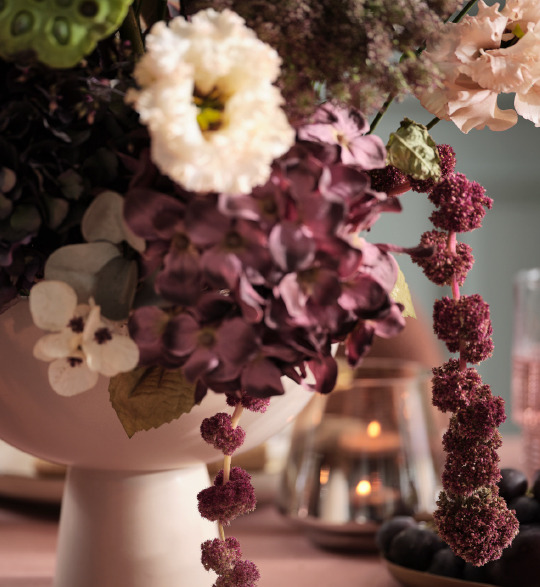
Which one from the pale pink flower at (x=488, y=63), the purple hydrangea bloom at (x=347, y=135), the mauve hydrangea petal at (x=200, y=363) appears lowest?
the mauve hydrangea petal at (x=200, y=363)

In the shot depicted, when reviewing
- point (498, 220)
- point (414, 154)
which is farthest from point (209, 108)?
point (498, 220)

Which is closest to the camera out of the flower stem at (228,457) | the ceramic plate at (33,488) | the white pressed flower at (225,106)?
the white pressed flower at (225,106)

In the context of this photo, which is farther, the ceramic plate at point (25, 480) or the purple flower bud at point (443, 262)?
the ceramic plate at point (25, 480)

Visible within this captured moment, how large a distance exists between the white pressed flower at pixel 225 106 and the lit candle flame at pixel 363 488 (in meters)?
0.42

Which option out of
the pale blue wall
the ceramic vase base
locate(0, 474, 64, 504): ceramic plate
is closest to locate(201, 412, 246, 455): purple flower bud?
the ceramic vase base

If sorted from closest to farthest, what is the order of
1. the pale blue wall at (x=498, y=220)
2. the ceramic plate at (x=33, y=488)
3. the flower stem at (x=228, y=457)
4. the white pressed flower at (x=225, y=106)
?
1. the white pressed flower at (x=225, y=106)
2. the flower stem at (x=228, y=457)
3. the ceramic plate at (x=33, y=488)
4. the pale blue wall at (x=498, y=220)

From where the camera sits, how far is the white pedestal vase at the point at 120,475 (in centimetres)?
36

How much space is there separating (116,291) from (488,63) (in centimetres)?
19

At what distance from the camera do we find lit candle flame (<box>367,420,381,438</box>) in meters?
0.61

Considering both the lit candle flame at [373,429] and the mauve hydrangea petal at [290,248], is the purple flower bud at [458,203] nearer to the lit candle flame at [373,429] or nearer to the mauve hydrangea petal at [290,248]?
the mauve hydrangea petal at [290,248]

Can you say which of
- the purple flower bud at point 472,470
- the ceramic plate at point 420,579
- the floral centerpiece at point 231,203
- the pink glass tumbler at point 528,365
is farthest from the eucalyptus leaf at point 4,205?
the pink glass tumbler at point 528,365

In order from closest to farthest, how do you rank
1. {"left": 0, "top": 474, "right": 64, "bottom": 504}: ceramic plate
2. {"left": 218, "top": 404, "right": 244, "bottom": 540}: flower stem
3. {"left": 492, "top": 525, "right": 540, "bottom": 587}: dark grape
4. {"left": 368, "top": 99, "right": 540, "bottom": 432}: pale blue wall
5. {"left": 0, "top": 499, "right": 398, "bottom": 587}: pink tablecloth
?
1. {"left": 218, "top": 404, "right": 244, "bottom": 540}: flower stem
2. {"left": 492, "top": 525, "right": 540, "bottom": 587}: dark grape
3. {"left": 0, "top": 499, "right": 398, "bottom": 587}: pink tablecloth
4. {"left": 0, "top": 474, "right": 64, "bottom": 504}: ceramic plate
5. {"left": 368, "top": 99, "right": 540, "bottom": 432}: pale blue wall

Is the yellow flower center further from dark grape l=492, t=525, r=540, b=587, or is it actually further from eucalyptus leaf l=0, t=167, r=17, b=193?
dark grape l=492, t=525, r=540, b=587

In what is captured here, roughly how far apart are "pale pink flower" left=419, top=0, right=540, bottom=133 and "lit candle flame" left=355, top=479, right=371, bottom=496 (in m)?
0.34
